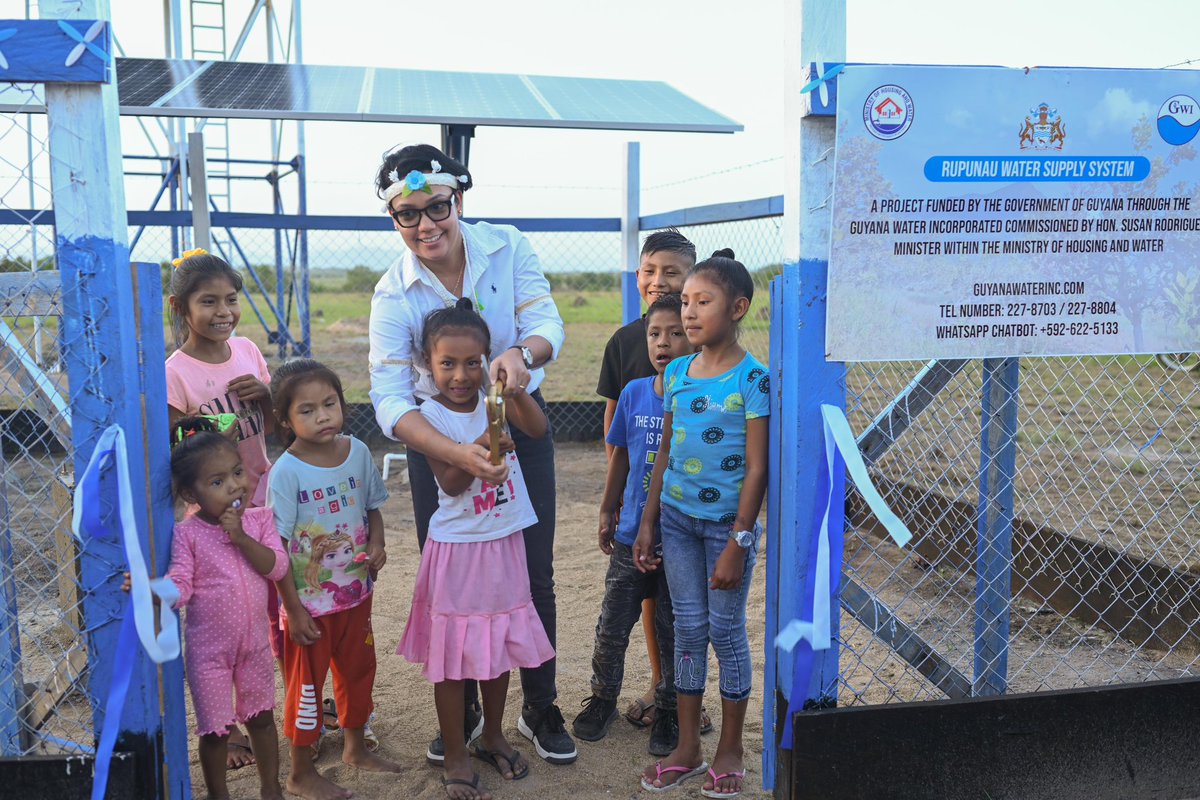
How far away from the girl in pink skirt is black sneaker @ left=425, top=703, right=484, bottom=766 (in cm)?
18

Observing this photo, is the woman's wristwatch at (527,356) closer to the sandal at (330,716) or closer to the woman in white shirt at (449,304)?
the woman in white shirt at (449,304)

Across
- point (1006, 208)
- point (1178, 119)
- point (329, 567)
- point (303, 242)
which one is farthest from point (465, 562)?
point (303, 242)

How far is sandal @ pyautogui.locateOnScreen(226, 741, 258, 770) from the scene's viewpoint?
3.26 metres

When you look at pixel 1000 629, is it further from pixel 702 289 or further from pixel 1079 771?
pixel 702 289

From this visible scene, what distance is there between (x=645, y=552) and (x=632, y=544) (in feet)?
0.50

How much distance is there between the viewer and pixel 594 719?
350 cm

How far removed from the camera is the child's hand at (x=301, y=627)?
9.61 feet

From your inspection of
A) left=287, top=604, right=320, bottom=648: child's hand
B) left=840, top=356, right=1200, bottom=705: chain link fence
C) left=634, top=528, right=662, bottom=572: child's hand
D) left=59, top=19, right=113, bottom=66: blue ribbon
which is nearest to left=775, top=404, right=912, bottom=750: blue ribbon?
left=840, top=356, right=1200, bottom=705: chain link fence

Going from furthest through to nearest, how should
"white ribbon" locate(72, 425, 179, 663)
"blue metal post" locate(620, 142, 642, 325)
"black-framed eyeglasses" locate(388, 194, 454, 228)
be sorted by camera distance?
"blue metal post" locate(620, 142, 642, 325), "black-framed eyeglasses" locate(388, 194, 454, 228), "white ribbon" locate(72, 425, 179, 663)

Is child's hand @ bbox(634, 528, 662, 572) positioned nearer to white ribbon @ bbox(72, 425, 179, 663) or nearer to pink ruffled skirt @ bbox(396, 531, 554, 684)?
pink ruffled skirt @ bbox(396, 531, 554, 684)

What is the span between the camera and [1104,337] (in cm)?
273

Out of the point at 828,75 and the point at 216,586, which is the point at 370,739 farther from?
the point at 828,75

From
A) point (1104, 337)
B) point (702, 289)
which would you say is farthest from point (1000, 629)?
point (702, 289)

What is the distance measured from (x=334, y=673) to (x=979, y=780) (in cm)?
203
